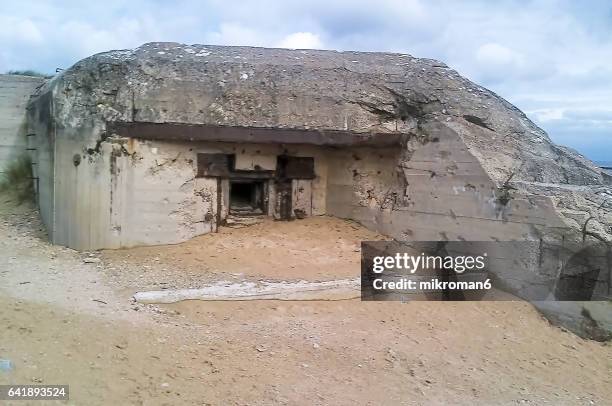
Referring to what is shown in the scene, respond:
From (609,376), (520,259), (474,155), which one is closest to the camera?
(609,376)

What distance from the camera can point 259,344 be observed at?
12.0 ft

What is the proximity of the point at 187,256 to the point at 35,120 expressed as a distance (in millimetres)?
3122

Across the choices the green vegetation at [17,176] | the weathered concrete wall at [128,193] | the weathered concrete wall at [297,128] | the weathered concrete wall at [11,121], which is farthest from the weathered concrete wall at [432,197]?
the weathered concrete wall at [11,121]

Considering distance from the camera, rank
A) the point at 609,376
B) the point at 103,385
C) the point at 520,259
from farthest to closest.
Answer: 1. the point at 520,259
2. the point at 609,376
3. the point at 103,385

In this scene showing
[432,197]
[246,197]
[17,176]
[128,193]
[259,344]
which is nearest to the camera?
[259,344]

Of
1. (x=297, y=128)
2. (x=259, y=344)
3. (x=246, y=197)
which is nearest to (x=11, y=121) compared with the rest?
(x=246, y=197)

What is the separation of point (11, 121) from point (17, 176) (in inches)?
29.6

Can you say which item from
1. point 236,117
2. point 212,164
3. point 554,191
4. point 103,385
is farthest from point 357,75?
point 103,385

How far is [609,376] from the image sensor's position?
12.3 feet

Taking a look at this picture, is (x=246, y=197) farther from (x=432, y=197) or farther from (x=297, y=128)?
(x=432, y=197)

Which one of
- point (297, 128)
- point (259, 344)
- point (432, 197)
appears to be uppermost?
point (297, 128)

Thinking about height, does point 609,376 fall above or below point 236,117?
below

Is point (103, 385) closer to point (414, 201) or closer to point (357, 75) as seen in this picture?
point (414, 201)

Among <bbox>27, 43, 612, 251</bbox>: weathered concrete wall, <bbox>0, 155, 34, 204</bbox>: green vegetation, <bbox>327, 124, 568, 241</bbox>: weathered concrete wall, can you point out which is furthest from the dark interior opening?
<bbox>0, 155, 34, 204</bbox>: green vegetation
